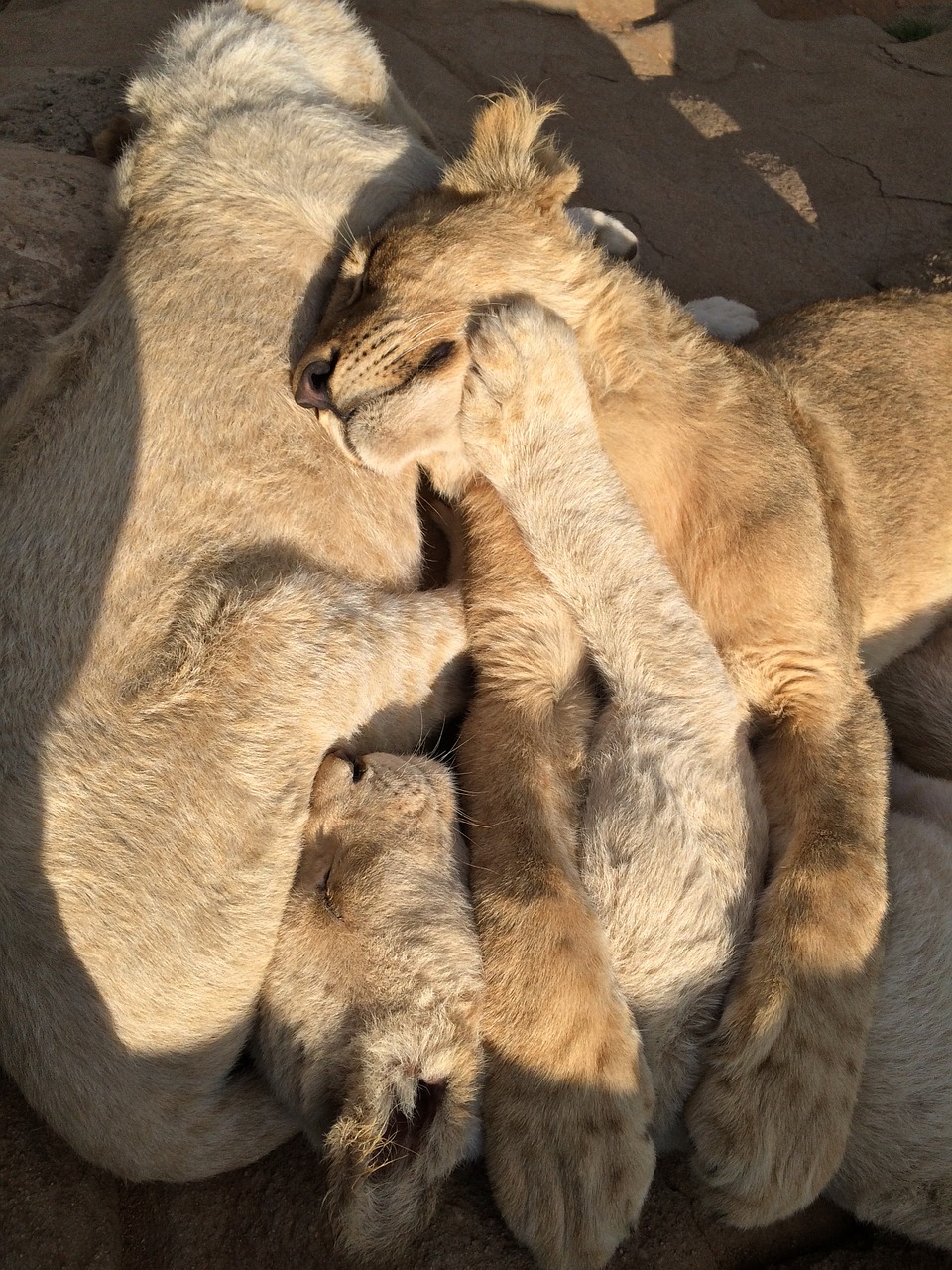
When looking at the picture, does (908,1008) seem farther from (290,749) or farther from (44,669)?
(44,669)

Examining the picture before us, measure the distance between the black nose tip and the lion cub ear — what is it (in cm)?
84

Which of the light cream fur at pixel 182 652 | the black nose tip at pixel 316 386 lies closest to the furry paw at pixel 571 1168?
the light cream fur at pixel 182 652

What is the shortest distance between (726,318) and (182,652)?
3559 mm

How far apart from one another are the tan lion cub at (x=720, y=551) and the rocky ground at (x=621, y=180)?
754 millimetres

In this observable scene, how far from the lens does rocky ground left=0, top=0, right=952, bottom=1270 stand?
Answer: 3141 mm

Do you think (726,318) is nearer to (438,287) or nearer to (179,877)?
(438,287)

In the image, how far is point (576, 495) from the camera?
3225 mm

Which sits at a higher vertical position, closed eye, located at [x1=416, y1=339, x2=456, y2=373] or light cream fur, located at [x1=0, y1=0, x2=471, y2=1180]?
closed eye, located at [x1=416, y1=339, x2=456, y2=373]

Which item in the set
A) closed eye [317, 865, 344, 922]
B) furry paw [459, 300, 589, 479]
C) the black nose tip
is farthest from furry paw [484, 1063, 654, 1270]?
the black nose tip

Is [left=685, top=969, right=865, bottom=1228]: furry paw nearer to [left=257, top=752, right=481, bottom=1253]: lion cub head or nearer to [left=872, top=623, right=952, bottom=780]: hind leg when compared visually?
[left=257, top=752, right=481, bottom=1253]: lion cub head

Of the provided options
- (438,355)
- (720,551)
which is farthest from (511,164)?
(720,551)

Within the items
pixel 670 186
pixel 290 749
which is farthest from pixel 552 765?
pixel 670 186

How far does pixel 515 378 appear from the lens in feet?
10.2

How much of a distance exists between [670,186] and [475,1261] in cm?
601
